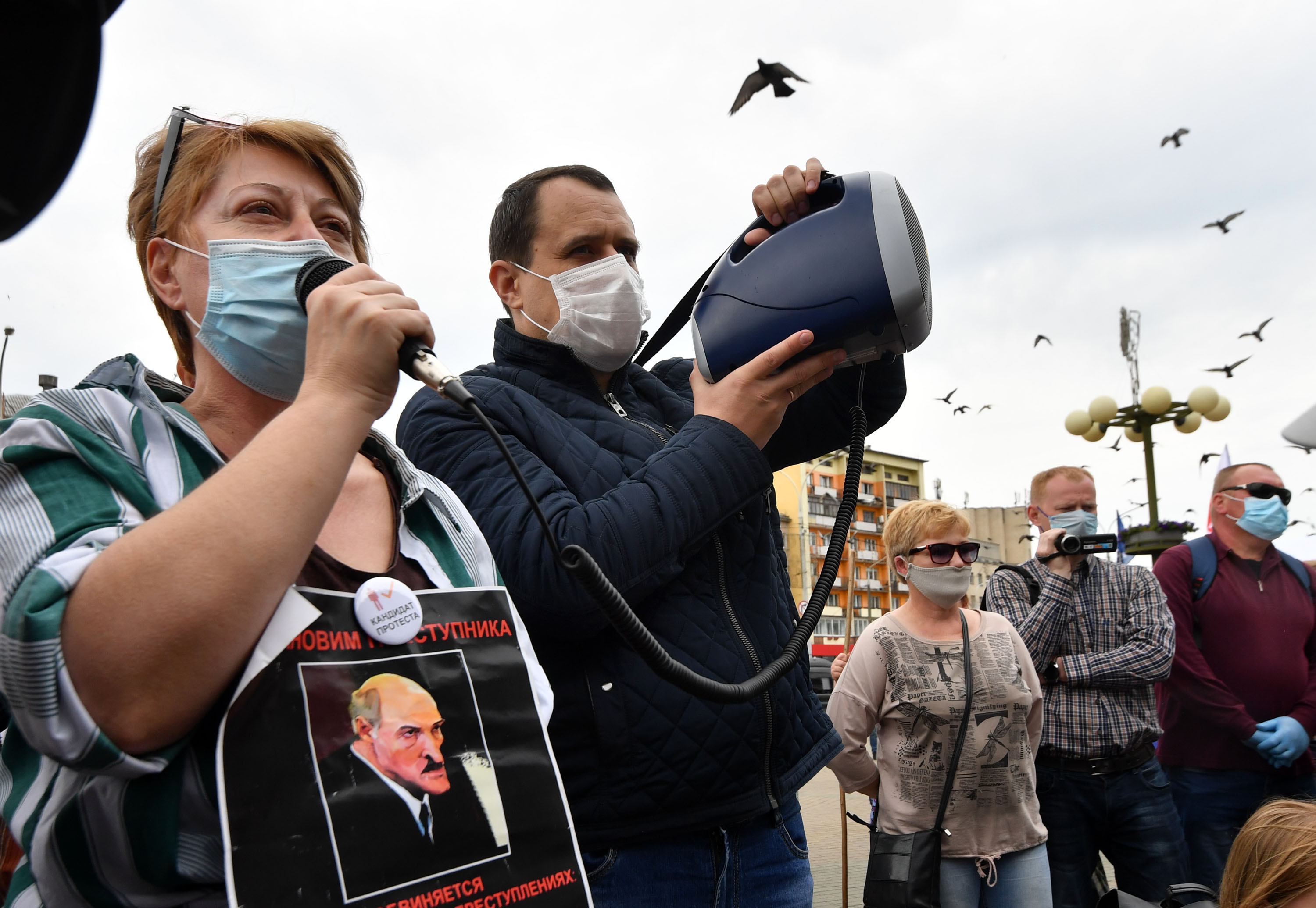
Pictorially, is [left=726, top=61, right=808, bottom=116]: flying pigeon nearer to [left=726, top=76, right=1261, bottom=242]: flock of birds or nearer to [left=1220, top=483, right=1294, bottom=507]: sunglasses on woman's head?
[left=726, top=76, right=1261, bottom=242]: flock of birds

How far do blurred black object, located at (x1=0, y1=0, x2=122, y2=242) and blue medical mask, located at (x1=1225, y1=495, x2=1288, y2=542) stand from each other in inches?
232

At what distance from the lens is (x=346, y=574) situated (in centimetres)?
127

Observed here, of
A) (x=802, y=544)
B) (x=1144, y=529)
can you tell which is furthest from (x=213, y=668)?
(x=802, y=544)

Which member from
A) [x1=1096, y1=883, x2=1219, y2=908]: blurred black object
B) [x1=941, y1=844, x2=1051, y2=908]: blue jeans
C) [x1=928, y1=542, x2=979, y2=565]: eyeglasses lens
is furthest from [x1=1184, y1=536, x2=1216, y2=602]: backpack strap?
[x1=1096, y1=883, x2=1219, y2=908]: blurred black object

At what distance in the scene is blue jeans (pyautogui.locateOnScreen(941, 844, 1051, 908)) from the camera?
3.89m

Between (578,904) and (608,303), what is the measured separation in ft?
4.76

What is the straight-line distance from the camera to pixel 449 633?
1.24 m

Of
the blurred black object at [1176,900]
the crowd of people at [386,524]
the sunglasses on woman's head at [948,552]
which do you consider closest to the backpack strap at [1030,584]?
the sunglasses on woman's head at [948,552]

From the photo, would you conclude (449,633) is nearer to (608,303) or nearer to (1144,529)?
(608,303)

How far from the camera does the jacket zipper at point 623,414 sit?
2234 mm

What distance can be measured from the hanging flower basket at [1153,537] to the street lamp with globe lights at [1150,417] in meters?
0.05

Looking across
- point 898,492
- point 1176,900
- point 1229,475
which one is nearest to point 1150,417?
point 1229,475

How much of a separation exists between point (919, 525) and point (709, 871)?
3163 mm

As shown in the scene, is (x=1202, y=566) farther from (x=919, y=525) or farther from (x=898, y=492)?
(x=898, y=492)
